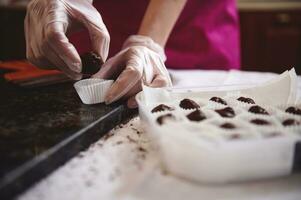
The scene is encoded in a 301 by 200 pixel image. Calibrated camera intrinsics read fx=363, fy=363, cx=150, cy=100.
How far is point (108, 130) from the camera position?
0.76 m

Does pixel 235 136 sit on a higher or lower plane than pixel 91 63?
higher

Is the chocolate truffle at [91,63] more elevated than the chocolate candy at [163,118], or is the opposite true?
the chocolate candy at [163,118]

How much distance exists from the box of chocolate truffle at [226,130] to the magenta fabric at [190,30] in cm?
60

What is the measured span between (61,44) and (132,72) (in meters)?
0.17

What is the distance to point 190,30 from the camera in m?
1.40

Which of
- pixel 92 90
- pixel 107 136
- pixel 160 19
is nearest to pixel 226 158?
pixel 107 136

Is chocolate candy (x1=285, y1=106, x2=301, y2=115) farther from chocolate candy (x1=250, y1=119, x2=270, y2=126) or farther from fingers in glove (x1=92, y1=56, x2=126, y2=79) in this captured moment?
fingers in glove (x1=92, y1=56, x2=126, y2=79)

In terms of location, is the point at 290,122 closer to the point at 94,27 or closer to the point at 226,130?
the point at 226,130

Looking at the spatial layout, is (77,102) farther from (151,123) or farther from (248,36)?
(248,36)

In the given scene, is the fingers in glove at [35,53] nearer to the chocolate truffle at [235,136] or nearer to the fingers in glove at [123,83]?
the fingers in glove at [123,83]

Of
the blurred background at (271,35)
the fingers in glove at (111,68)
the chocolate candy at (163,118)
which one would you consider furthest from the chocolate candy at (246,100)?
the blurred background at (271,35)

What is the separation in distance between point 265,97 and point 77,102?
1.43ft

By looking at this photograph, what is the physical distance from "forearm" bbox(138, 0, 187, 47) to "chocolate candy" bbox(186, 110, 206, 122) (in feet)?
1.67

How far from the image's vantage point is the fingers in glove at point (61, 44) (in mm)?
827
